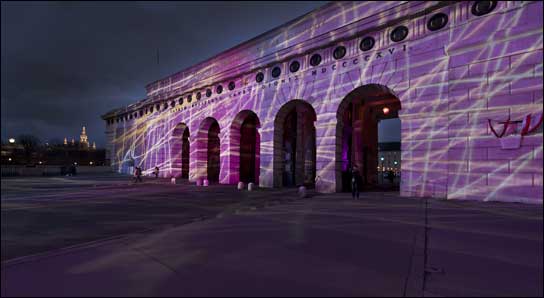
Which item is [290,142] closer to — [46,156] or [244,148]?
[244,148]

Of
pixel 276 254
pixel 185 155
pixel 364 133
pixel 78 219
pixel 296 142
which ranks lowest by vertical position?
pixel 78 219

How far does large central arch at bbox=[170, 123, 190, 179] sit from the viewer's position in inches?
1069

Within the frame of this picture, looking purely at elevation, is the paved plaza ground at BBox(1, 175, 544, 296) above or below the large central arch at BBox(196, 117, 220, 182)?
below

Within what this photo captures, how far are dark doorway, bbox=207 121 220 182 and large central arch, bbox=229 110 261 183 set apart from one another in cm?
382

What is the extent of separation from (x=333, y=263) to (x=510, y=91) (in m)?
10.6

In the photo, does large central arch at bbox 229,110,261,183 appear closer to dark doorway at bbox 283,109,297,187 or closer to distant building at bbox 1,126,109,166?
dark doorway at bbox 283,109,297,187

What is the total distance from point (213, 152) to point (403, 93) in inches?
669

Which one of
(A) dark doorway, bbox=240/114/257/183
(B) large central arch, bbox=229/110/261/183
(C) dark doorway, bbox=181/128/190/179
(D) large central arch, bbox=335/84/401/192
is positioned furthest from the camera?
(C) dark doorway, bbox=181/128/190/179

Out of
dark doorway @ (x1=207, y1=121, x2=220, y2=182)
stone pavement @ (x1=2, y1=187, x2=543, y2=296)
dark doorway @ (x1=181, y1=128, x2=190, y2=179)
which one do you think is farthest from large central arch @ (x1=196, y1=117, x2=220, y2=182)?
stone pavement @ (x1=2, y1=187, x2=543, y2=296)

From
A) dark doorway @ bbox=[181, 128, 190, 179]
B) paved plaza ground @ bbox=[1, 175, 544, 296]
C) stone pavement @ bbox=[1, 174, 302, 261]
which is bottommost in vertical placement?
stone pavement @ bbox=[1, 174, 302, 261]

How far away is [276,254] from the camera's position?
4.67 meters

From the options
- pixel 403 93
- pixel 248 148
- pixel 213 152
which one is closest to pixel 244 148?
pixel 248 148

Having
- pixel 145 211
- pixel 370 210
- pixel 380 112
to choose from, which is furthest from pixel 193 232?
pixel 380 112

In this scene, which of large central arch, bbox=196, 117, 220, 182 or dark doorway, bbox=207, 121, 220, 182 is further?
dark doorway, bbox=207, 121, 220, 182
